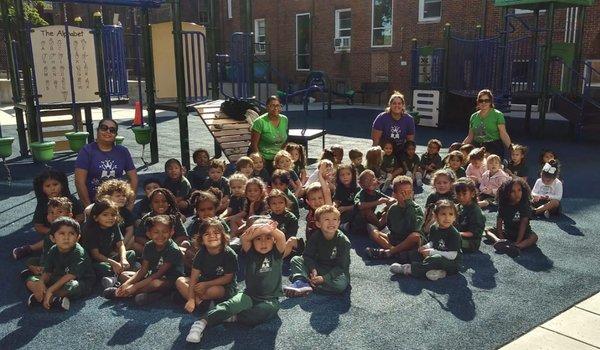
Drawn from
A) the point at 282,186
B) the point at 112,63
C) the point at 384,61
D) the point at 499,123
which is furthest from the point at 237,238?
the point at 384,61

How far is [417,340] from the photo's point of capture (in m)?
3.73

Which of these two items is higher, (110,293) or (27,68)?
(27,68)

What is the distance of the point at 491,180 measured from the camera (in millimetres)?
7395

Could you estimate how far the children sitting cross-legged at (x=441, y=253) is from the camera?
4.85 m

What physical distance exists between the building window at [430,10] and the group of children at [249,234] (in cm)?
1704

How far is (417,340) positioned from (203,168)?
15.6ft

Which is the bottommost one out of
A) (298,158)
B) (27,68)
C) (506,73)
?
(298,158)

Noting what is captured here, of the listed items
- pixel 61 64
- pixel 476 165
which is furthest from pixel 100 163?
pixel 61 64

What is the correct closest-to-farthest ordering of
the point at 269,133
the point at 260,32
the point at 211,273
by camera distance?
the point at 211,273, the point at 269,133, the point at 260,32

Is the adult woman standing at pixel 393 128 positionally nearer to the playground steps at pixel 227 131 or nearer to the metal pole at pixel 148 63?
the playground steps at pixel 227 131

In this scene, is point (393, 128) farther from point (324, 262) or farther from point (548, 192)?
point (324, 262)

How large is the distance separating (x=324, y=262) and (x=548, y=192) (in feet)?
12.5

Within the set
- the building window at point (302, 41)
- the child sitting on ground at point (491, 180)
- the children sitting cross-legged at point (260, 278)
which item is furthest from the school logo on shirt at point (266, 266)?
the building window at point (302, 41)

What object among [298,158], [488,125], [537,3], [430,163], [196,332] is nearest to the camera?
[196,332]
